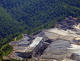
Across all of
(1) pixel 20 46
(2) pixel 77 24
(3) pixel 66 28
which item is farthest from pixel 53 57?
(2) pixel 77 24

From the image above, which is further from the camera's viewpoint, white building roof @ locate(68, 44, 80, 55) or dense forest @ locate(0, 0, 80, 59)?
dense forest @ locate(0, 0, 80, 59)

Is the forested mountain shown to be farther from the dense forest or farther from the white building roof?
the white building roof

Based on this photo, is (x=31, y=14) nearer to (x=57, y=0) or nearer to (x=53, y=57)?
(x=57, y=0)

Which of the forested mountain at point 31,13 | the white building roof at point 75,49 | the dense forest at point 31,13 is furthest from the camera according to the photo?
the forested mountain at point 31,13

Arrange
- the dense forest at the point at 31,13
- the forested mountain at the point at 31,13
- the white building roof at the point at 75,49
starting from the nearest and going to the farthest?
the white building roof at the point at 75,49 < the dense forest at the point at 31,13 < the forested mountain at the point at 31,13

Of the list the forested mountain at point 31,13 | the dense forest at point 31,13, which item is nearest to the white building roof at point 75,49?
the dense forest at point 31,13

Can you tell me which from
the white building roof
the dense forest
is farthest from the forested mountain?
the white building roof

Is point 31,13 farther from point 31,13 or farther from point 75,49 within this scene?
point 75,49

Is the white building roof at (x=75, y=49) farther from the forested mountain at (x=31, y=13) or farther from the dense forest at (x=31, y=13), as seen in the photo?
the forested mountain at (x=31, y=13)

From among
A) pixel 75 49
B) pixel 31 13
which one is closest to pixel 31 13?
pixel 31 13
